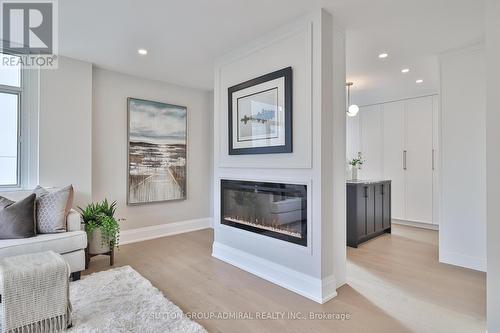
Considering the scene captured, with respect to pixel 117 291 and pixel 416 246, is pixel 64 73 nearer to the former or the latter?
pixel 117 291

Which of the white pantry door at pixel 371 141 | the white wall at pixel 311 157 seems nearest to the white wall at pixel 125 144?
the white wall at pixel 311 157

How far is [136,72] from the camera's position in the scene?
406 cm

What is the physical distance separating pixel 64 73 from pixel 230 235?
9.88 feet

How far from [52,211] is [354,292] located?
10.2 feet

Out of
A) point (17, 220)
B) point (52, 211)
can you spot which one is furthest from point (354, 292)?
point (17, 220)

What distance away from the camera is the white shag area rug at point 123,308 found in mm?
1916

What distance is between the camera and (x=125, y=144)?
13.6ft

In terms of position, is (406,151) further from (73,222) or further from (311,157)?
(73,222)

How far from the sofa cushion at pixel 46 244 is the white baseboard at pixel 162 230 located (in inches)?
54.8

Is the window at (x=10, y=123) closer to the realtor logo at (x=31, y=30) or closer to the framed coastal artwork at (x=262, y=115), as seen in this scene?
the realtor logo at (x=31, y=30)

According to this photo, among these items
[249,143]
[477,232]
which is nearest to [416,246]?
[477,232]

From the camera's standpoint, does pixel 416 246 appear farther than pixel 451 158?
Yes

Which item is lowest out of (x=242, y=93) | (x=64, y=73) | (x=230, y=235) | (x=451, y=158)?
(x=230, y=235)

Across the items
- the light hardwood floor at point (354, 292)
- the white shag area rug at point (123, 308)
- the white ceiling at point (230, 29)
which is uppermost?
the white ceiling at point (230, 29)
